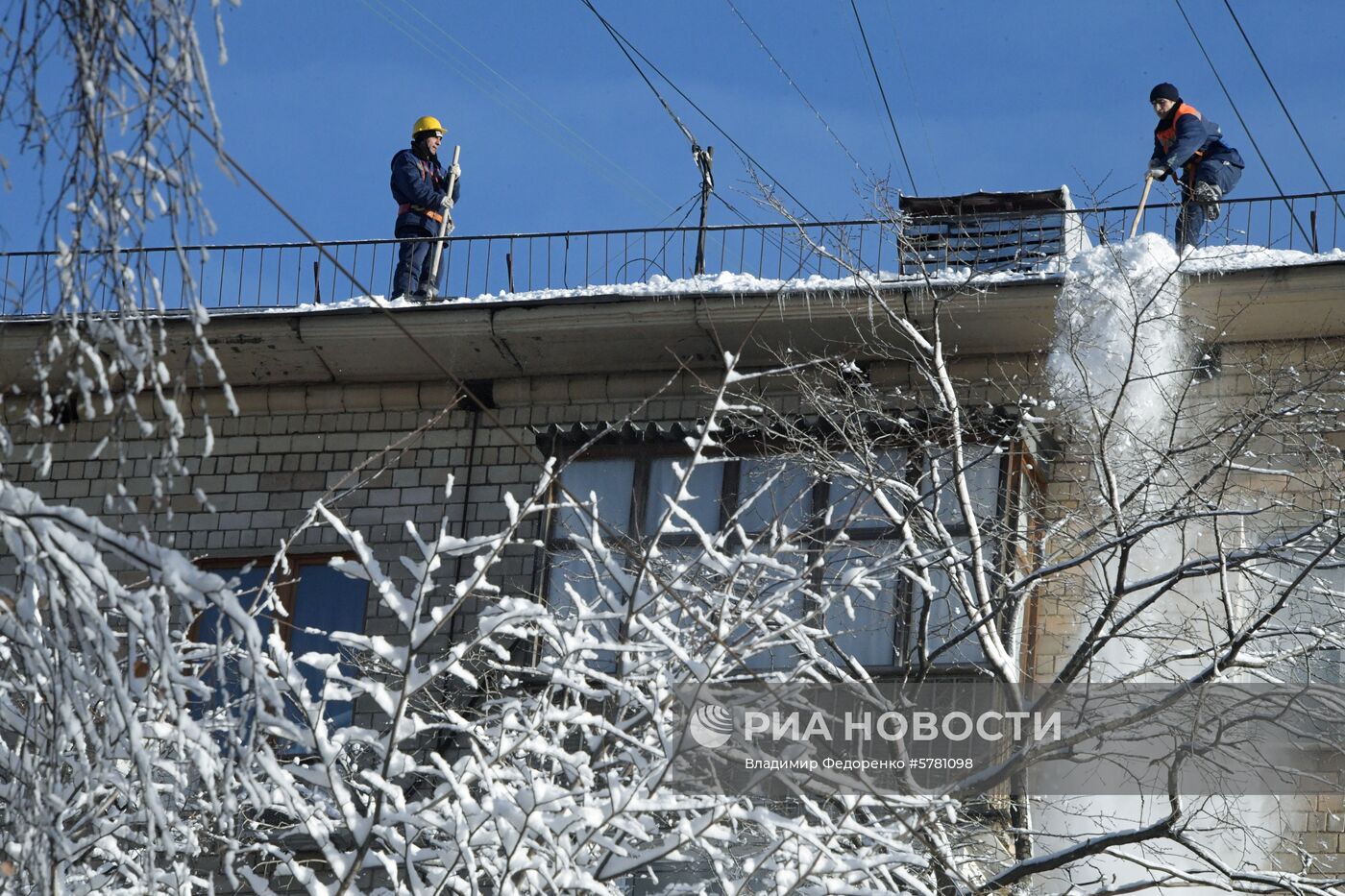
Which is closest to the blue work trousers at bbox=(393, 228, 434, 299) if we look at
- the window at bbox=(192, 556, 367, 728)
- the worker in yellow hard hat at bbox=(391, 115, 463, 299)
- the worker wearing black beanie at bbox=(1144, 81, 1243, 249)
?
the worker in yellow hard hat at bbox=(391, 115, 463, 299)

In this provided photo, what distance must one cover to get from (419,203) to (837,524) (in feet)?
19.2

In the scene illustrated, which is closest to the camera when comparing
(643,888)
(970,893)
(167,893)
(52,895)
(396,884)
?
(52,895)

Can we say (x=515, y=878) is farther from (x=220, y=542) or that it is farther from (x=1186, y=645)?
(x=220, y=542)

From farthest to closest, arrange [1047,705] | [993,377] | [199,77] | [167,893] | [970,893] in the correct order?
[993,377], [1047,705], [970,893], [167,893], [199,77]

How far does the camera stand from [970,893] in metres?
8.04

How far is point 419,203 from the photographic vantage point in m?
14.5

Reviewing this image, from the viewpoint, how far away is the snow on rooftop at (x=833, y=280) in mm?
12016

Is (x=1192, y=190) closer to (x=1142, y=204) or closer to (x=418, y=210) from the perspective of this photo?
(x=1142, y=204)

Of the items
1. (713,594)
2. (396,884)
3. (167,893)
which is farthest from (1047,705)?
(167,893)

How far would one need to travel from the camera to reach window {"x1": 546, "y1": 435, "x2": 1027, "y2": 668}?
10.1 metres

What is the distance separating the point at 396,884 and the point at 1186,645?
5.90 m

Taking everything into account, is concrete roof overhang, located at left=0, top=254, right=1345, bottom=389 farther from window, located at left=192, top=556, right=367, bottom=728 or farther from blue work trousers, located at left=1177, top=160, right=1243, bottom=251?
window, located at left=192, top=556, right=367, bottom=728

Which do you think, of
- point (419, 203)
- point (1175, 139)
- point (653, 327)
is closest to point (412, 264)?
point (419, 203)

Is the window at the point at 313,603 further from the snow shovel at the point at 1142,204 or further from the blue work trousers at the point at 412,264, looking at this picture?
the snow shovel at the point at 1142,204
